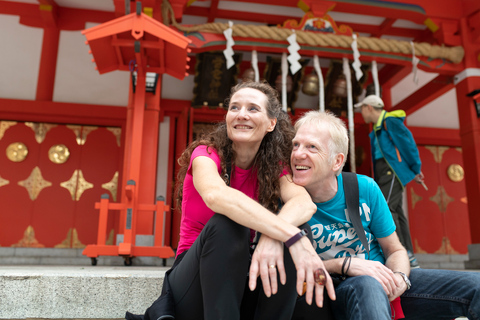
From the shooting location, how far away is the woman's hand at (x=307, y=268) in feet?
4.32

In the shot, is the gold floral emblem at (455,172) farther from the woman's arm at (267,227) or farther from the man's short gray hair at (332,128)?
the woman's arm at (267,227)

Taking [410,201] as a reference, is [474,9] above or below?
above

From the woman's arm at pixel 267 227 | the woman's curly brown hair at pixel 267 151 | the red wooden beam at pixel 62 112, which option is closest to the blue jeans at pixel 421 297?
the woman's arm at pixel 267 227

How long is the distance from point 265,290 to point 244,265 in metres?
0.10

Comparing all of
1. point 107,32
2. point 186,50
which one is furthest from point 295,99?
point 107,32

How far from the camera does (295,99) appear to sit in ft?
21.4

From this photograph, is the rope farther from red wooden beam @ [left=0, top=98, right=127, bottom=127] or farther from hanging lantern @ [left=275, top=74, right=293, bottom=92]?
red wooden beam @ [left=0, top=98, right=127, bottom=127]

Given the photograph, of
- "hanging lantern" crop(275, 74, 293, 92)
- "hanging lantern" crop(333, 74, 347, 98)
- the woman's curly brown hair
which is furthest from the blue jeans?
"hanging lantern" crop(333, 74, 347, 98)

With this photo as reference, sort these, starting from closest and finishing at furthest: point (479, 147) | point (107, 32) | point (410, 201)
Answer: point (107, 32), point (479, 147), point (410, 201)

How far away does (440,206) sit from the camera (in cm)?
703

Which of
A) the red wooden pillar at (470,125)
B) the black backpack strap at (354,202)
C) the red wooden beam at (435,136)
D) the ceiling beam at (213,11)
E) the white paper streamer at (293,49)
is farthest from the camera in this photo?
the red wooden beam at (435,136)

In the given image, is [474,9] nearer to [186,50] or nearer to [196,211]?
[186,50]

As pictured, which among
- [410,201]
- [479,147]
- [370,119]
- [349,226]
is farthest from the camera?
[410,201]

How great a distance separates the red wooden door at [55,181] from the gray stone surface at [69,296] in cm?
407
